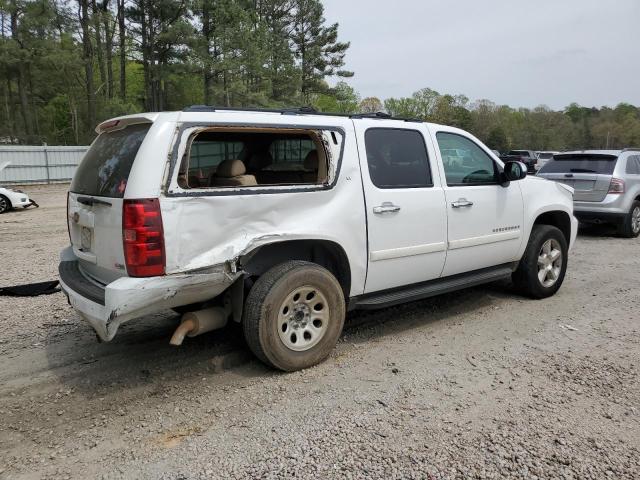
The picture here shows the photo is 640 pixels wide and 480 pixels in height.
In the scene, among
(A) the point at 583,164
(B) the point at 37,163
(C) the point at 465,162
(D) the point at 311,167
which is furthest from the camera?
(B) the point at 37,163

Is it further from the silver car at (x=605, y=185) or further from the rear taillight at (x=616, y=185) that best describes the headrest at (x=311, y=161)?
the rear taillight at (x=616, y=185)

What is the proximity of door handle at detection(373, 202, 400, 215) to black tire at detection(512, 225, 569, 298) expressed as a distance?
2.13 metres

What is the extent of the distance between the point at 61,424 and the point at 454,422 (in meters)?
2.47

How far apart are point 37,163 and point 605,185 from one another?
78.6 ft

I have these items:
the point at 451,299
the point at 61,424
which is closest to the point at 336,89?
the point at 451,299

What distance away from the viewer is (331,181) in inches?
159

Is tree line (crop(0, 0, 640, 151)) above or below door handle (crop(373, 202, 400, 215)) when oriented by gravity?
above

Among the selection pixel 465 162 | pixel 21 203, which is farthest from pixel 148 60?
pixel 465 162

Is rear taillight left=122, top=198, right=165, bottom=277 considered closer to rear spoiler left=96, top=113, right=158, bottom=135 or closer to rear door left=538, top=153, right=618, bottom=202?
rear spoiler left=96, top=113, right=158, bottom=135

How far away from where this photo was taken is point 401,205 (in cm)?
435

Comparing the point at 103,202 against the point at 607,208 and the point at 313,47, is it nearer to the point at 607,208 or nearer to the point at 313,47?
the point at 607,208

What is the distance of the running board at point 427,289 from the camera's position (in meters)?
4.30

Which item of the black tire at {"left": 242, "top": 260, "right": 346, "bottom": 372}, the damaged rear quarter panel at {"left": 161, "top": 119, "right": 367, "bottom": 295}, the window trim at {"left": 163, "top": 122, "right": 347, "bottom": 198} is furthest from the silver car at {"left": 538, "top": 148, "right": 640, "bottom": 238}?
the black tire at {"left": 242, "top": 260, "right": 346, "bottom": 372}

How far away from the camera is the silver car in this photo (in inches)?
396
